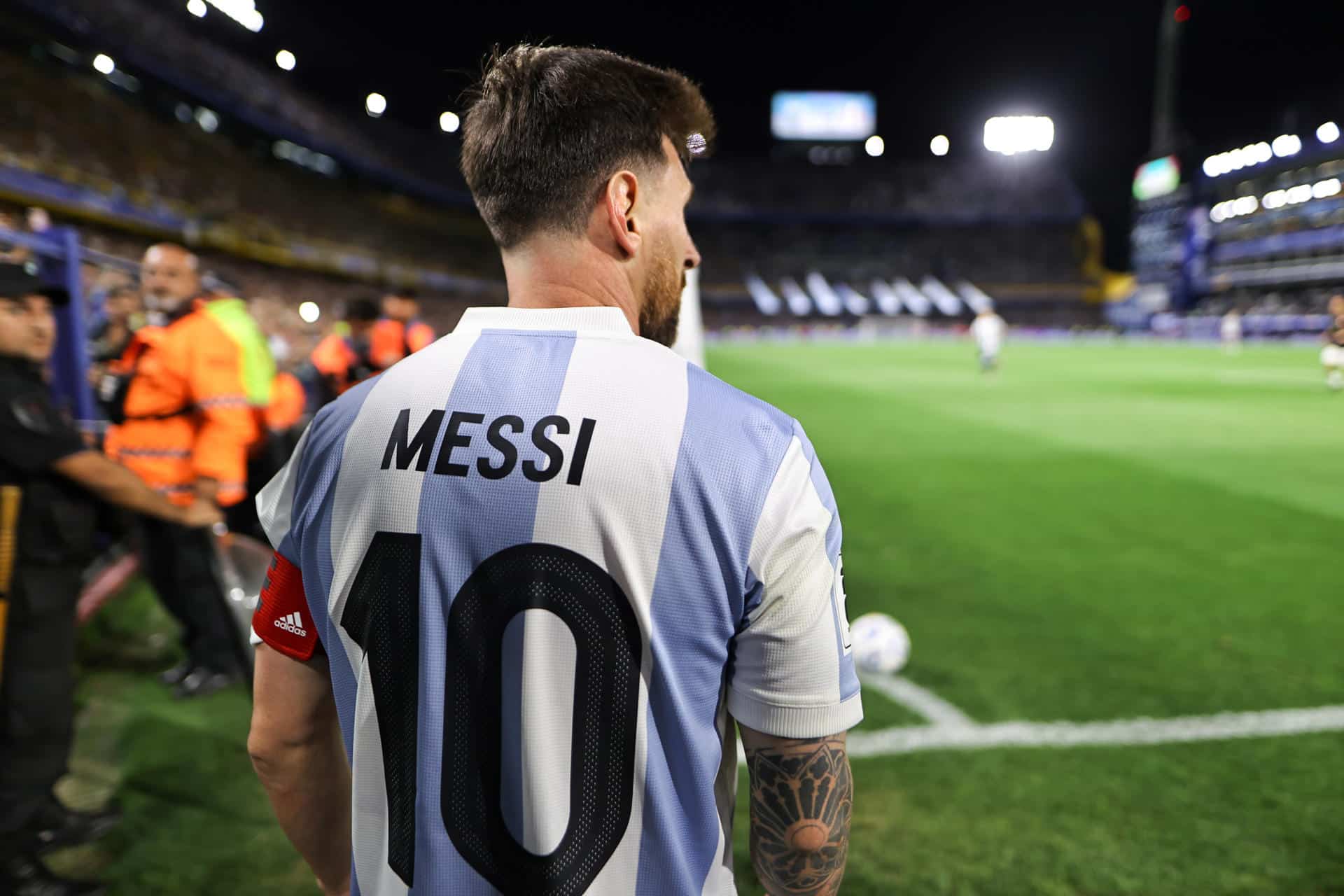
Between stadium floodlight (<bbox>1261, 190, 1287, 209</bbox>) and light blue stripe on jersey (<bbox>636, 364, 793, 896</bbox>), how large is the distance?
229 feet

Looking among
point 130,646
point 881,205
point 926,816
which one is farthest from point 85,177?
point 881,205

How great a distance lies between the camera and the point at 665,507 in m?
1.10

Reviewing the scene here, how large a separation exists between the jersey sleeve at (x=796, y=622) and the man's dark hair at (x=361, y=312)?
6.41m

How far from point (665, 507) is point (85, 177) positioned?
97.1ft

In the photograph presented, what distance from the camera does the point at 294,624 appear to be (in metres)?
1.37

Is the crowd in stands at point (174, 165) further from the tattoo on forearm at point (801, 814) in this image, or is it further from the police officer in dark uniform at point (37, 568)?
the tattoo on forearm at point (801, 814)

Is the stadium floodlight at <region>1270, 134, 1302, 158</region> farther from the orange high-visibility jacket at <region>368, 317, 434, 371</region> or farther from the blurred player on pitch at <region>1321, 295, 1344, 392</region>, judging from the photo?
the orange high-visibility jacket at <region>368, 317, 434, 371</region>

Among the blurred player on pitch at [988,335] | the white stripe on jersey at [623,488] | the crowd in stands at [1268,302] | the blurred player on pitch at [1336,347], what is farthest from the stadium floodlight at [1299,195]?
the white stripe on jersey at [623,488]

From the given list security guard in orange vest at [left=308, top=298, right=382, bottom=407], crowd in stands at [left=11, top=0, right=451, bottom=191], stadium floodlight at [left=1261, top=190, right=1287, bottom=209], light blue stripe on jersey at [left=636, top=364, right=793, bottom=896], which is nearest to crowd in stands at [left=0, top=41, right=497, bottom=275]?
crowd in stands at [left=11, top=0, right=451, bottom=191]

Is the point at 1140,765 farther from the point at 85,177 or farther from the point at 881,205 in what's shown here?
the point at 881,205

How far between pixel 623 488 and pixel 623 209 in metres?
0.43

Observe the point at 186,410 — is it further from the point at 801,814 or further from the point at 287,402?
the point at 801,814

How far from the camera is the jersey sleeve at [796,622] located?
113 centimetres

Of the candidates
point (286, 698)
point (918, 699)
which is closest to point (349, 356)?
point (918, 699)
